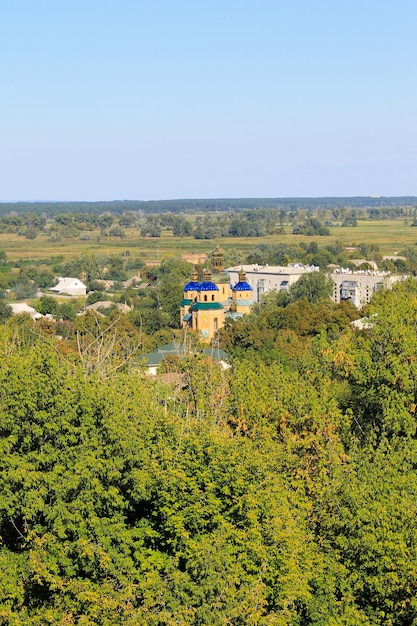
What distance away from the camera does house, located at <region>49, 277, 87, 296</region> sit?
11106cm

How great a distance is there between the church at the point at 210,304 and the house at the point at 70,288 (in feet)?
141

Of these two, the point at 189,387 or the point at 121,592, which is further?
the point at 189,387

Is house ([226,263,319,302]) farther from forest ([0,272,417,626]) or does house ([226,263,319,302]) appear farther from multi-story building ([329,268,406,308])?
forest ([0,272,417,626])

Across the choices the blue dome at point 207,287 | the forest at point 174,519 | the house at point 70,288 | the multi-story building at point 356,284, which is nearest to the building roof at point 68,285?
the house at point 70,288

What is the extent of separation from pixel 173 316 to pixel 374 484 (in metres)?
54.8

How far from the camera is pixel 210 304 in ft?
198

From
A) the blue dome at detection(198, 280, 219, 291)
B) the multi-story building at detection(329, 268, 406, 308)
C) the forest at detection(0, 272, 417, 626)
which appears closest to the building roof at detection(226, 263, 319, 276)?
the multi-story building at detection(329, 268, 406, 308)

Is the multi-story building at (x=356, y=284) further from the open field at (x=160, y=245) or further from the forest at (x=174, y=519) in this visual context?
the forest at (x=174, y=519)

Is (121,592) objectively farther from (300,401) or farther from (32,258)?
(32,258)

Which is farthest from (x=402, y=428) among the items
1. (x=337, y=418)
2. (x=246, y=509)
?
(x=246, y=509)

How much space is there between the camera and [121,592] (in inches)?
645

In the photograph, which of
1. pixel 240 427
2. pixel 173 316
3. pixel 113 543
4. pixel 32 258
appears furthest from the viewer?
pixel 32 258

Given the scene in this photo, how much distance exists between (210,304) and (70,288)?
53.7m

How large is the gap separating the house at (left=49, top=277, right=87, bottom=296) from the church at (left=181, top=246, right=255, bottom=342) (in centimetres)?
4311
